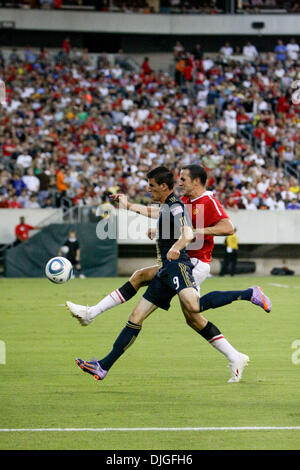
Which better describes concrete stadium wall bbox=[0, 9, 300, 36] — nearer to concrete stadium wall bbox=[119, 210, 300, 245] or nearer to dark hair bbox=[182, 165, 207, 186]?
concrete stadium wall bbox=[119, 210, 300, 245]

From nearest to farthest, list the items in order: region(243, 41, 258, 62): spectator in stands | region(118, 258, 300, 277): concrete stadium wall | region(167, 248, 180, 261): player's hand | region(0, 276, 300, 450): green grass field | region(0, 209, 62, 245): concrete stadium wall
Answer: region(0, 276, 300, 450): green grass field → region(167, 248, 180, 261): player's hand → region(0, 209, 62, 245): concrete stadium wall → region(118, 258, 300, 277): concrete stadium wall → region(243, 41, 258, 62): spectator in stands

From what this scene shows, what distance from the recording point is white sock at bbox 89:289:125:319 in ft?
29.8

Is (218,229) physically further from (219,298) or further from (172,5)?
(172,5)

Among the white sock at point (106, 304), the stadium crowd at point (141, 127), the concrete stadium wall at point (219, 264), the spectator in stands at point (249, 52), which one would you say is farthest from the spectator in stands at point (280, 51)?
the white sock at point (106, 304)

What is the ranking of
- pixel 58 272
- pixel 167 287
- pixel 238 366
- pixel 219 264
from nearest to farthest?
pixel 167 287 < pixel 238 366 < pixel 58 272 < pixel 219 264

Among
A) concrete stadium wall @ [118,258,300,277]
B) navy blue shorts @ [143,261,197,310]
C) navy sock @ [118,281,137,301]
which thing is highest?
navy blue shorts @ [143,261,197,310]

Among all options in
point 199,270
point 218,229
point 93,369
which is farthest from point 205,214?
point 93,369

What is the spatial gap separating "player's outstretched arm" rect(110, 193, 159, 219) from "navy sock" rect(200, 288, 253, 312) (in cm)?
122

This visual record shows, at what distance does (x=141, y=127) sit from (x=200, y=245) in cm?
2465

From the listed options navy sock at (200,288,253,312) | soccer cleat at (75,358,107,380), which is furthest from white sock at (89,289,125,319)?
navy sock at (200,288,253,312)

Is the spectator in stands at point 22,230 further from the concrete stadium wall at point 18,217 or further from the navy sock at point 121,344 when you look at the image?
the navy sock at point 121,344

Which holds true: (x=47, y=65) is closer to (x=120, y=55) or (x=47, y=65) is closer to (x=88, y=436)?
(x=120, y=55)

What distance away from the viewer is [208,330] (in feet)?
28.8

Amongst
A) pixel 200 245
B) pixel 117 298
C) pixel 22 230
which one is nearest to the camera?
pixel 200 245
